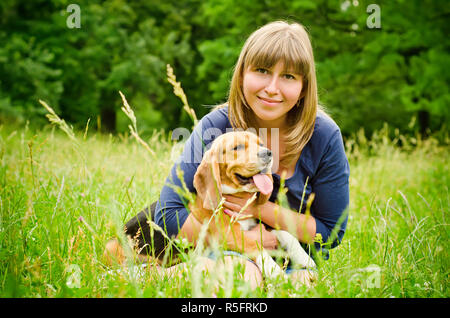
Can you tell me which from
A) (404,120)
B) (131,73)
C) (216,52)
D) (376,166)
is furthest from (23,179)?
(404,120)

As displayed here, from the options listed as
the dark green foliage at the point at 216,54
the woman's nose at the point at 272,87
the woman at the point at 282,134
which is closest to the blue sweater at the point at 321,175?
the woman at the point at 282,134

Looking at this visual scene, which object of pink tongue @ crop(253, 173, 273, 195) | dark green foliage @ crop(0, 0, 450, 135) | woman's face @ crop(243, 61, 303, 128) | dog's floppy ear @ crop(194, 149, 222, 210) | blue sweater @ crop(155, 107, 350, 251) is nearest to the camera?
dog's floppy ear @ crop(194, 149, 222, 210)

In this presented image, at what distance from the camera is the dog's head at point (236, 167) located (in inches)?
85.7

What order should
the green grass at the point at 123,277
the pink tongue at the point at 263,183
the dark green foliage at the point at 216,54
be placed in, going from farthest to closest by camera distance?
the dark green foliage at the point at 216,54 → the pink tongue at the point at 263,183 → the green grass at the point at 123,277

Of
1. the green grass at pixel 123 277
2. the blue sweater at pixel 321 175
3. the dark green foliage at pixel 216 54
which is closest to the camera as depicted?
the green grass at pixel 123 277

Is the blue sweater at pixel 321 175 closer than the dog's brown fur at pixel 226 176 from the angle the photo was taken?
No

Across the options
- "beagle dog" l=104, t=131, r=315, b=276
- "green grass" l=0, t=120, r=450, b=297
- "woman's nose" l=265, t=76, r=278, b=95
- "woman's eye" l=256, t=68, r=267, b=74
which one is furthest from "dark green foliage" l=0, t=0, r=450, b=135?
"beagle dog" l=104, t=131, r=315, b=276

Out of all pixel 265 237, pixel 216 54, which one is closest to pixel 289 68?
pixel 265 237

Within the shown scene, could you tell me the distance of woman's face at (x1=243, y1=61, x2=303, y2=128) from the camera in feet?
7.77

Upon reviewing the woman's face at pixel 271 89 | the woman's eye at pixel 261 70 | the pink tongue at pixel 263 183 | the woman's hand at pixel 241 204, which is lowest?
the woman's hand at pixel 241 204

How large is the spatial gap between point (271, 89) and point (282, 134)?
1.36 ft

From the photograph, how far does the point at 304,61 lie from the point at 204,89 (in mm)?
19480

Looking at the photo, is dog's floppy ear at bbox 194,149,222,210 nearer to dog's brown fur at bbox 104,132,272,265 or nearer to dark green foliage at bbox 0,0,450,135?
dog's brown fur at bbox 104,132,272,265

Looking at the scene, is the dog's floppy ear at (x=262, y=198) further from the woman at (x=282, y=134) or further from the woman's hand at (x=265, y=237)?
the woman's hand at (x=265, y=237)
